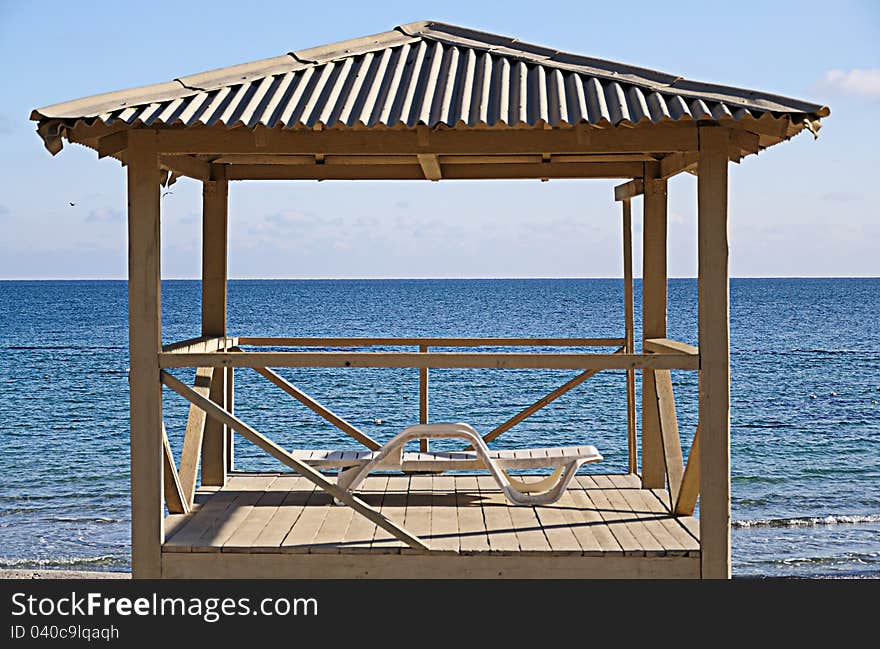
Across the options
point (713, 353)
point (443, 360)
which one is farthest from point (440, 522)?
point (713, 353)

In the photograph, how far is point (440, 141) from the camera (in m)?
6.10

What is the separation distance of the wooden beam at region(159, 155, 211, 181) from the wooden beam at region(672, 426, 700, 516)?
362 cm

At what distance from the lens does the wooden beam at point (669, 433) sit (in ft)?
23.9

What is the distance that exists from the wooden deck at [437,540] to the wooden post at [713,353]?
0.16 m

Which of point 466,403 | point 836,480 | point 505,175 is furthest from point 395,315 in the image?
point 505,175

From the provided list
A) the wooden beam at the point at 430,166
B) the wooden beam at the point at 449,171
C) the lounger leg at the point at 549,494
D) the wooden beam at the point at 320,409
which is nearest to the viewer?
the wooden beam at the point at 430,166

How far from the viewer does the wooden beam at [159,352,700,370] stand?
20.0 feet

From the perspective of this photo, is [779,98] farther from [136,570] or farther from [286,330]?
[286,330]

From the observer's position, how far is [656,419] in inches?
320

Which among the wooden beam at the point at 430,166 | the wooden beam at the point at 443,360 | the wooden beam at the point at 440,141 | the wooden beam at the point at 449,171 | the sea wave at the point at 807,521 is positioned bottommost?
the sea wave at the point at 807,521

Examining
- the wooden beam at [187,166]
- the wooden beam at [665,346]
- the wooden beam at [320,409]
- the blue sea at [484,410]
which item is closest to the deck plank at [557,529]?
the wooden beam at [665,346]

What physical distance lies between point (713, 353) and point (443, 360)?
4.86 feet

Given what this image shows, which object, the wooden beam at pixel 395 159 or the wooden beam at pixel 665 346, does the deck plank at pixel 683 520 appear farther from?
the wooden beam at pixel 395 159

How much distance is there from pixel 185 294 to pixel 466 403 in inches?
2324
